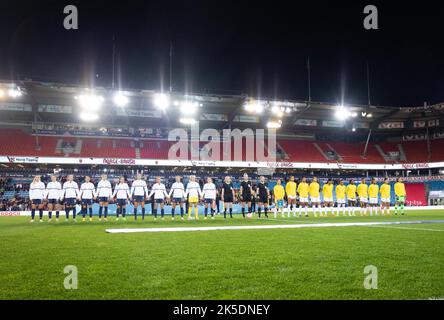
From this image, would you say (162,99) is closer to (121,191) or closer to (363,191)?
(121,191)

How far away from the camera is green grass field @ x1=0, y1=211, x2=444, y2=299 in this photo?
3373 mm

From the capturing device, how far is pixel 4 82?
90.0ft

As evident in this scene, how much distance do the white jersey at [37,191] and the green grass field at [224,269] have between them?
28.5ft

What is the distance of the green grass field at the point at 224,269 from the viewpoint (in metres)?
3.37

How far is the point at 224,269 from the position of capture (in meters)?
4.47

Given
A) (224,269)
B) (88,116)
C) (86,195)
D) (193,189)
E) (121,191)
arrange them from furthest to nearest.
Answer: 1. (88,116)
2. (193,189)
3. (121,191)
4. (86,195)
5. (224,269)

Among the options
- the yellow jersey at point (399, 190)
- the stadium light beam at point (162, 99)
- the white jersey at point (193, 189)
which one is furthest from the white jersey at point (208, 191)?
the stadium light beam at point (162, 99)

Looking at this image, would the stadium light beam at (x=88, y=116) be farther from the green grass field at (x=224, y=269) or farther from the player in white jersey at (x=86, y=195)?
the green grass field at (x=224, y=269)

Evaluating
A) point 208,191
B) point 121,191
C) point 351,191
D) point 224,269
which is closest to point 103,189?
point 121,191

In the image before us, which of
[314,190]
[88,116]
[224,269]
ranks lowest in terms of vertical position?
[224,269]

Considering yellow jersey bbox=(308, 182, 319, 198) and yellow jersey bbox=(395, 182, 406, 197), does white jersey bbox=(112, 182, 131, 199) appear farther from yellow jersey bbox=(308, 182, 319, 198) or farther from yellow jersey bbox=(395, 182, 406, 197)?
yellow jersey bbox=(395, 182, 406, 197)

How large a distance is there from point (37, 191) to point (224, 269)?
13334mm

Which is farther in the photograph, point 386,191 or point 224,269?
point 386,191
